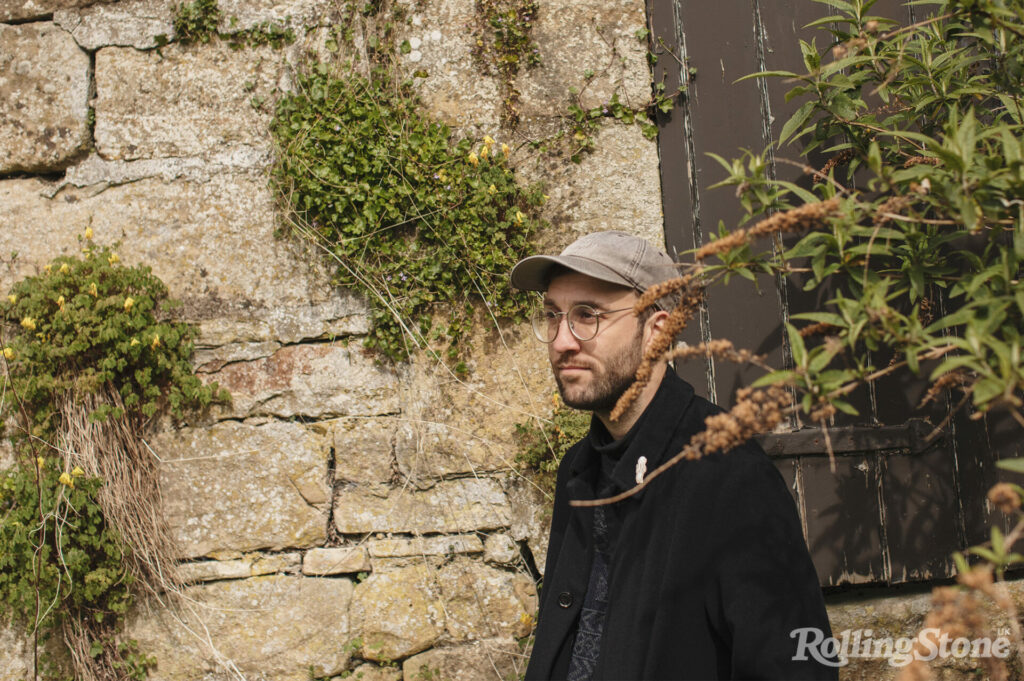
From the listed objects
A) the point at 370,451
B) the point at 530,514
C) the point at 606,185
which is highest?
the point at 606,185

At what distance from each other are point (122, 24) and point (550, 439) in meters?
2.16

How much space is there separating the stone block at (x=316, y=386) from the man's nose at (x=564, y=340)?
88 cm

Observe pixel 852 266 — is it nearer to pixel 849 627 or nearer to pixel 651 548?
pixel 651 548

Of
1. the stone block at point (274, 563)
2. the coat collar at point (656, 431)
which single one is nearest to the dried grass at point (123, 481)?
the stone block at point (274, 563)

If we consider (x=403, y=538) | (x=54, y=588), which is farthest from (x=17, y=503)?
(x=403, y=538)

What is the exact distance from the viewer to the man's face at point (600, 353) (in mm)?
1879

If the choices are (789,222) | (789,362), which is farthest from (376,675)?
(789,222)

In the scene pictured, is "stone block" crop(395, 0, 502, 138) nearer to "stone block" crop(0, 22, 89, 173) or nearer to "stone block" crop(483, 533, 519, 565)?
"stone block" crop(0, 22, 89, 173)

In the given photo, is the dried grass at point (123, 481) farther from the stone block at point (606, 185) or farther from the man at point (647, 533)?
the stone block at point (606, 185)

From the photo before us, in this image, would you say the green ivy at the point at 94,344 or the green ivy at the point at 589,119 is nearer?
the green ivy at the point at 94,344

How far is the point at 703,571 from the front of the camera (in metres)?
1.59

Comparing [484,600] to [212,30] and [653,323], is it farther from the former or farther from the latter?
[212,30]

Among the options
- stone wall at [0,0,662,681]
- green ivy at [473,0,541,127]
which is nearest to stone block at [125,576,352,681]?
stone wall at [0,0,662,681]

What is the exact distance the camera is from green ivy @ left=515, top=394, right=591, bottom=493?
2.51 m
